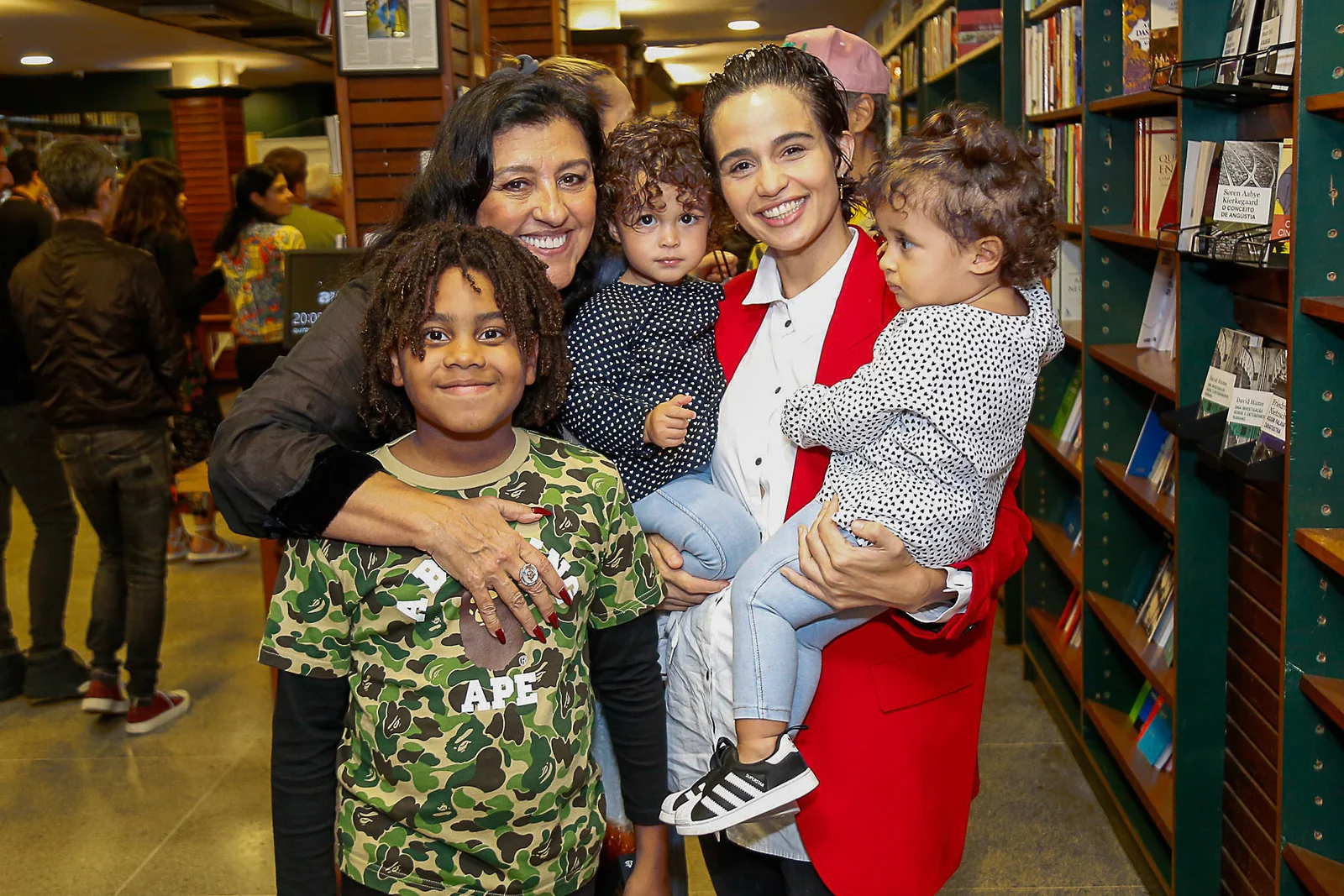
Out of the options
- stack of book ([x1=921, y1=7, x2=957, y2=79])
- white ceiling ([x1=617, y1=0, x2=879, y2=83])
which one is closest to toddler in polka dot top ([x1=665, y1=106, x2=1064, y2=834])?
stack of book ([x1=921, y1=7, x2=957, y2=79])

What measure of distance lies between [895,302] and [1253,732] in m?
1.38

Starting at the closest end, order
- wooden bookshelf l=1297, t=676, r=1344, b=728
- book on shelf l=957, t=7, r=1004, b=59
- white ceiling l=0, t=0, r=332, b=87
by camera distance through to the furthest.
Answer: wooden bookshelf l=1297, t=676, r=1344, b=728 < book on shelf l=957, t=7, r=1004, b=59 < white ceiling l=0, t=0, r=332, b=87

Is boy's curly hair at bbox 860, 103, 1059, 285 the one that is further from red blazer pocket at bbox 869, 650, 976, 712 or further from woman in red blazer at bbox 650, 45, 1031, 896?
red blazer pocket at bbox 869, 650, 976, 712

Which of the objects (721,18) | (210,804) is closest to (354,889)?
(210,804)

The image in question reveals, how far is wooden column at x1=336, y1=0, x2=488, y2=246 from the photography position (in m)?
4.45

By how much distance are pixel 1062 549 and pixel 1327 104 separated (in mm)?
2332

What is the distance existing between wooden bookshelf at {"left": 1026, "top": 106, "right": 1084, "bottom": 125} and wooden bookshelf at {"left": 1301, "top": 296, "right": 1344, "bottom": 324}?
156cm

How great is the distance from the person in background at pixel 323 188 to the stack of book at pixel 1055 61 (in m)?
3.87

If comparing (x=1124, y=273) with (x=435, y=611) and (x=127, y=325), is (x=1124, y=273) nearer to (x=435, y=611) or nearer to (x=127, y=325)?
(x=435, y=611)

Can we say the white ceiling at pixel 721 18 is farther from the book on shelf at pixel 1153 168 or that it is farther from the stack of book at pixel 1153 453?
the stack of book at pixel 1153 453

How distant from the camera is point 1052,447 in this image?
398 centimetres

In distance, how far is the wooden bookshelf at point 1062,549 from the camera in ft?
12.2

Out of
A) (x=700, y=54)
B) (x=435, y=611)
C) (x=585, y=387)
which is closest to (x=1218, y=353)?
(x=585, y=387)

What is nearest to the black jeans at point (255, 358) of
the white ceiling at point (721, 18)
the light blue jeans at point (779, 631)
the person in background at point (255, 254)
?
the person in background at point (255, 254)
